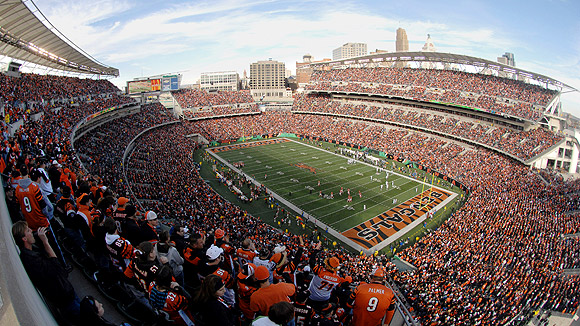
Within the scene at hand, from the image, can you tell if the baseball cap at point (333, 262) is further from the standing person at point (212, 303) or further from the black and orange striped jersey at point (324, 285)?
the standing person at point (212, 303)

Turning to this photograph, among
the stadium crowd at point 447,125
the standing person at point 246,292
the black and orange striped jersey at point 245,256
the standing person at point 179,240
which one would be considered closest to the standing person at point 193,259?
the standing person at point 179,240

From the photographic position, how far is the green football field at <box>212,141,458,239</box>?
2694 centimetres

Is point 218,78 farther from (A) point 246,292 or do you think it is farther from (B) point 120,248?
(A) point 246,292

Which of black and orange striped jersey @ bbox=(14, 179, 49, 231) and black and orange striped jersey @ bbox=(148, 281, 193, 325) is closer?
black and orange striped jersey @ bbox=(148, 281, 193, 325)

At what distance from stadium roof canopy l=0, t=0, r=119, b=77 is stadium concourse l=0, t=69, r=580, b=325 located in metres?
2.74

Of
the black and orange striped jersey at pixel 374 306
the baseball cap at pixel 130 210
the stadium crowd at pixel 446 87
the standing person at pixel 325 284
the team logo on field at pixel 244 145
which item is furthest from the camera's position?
the team logo on field at pixel 244 145

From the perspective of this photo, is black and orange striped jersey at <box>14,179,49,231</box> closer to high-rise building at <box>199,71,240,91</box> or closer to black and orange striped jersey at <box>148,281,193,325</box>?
black and orange striped jersey at <box>148,281,193,325</box>

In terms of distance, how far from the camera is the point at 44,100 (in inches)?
1035

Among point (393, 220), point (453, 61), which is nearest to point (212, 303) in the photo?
point (393, 220)

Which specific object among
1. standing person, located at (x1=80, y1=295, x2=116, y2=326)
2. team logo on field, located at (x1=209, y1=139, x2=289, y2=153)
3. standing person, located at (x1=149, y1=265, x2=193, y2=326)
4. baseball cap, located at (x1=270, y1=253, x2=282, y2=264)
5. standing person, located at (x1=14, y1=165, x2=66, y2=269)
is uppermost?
standing person, located at (x1=14, y1=165, x2=66, y2=269)

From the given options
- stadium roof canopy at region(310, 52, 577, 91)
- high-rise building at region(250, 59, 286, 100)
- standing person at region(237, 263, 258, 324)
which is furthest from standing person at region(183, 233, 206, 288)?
high-rise building at region(250, 59, 286, 100)

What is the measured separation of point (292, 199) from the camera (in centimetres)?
2894

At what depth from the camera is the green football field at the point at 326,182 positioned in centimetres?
2694

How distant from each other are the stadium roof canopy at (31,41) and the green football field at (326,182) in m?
19.8
